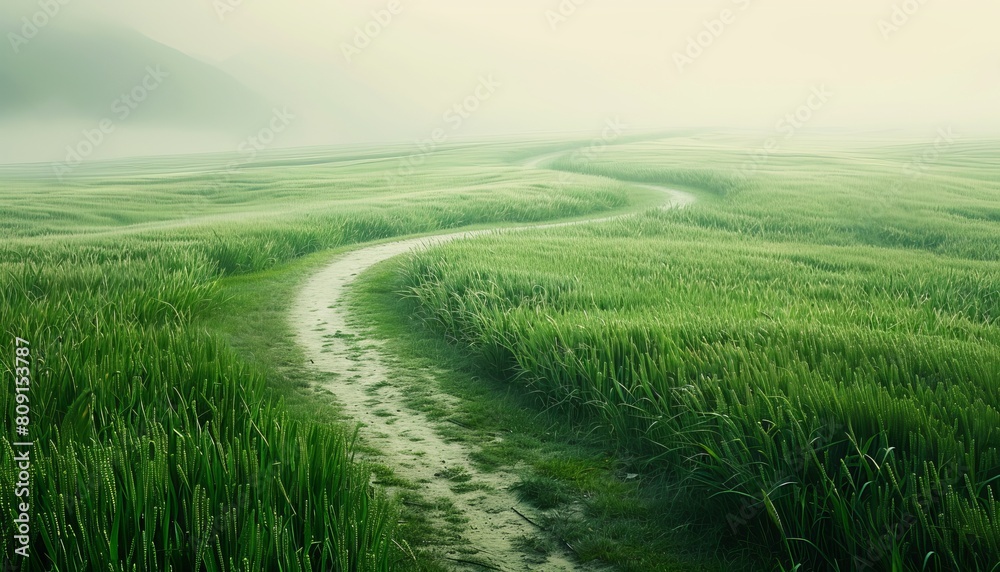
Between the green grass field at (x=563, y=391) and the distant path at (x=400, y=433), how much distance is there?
355 millimetres

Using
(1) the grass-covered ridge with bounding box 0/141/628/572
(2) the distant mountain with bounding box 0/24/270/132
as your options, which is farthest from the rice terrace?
(2) the distant mountain with bounding box 0/24/270/132

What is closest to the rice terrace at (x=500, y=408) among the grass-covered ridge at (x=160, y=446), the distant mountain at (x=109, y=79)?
the grass-covered ridge at (x=160, y=446)

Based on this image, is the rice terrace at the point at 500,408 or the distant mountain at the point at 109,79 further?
the distant mountain at the point at 109,79

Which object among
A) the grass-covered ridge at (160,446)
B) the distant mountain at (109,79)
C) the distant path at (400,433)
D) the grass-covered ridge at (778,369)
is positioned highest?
the distant mountain at (109,79)

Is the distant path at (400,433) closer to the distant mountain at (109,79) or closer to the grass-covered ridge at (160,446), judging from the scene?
the grass-covered ridge at (160,446)

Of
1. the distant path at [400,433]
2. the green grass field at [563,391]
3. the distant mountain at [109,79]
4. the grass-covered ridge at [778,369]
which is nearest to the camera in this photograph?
the green grass field at [563,391]

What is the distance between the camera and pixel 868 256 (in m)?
13.1

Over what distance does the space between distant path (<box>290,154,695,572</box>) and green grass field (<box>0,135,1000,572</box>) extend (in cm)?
36

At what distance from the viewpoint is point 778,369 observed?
16.4 ft

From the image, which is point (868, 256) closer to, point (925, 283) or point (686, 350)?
point (925, 283)

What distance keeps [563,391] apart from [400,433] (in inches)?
58.9

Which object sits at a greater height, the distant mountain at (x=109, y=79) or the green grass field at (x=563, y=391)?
the distant mountain at (x=109, y=79)

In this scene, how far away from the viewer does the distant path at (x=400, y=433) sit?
13.3ft

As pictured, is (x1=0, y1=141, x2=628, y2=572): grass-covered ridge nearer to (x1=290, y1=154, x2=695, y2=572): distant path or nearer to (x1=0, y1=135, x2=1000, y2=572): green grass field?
(x1=0, y1=135, x2=1000, y2=572): green grass field
